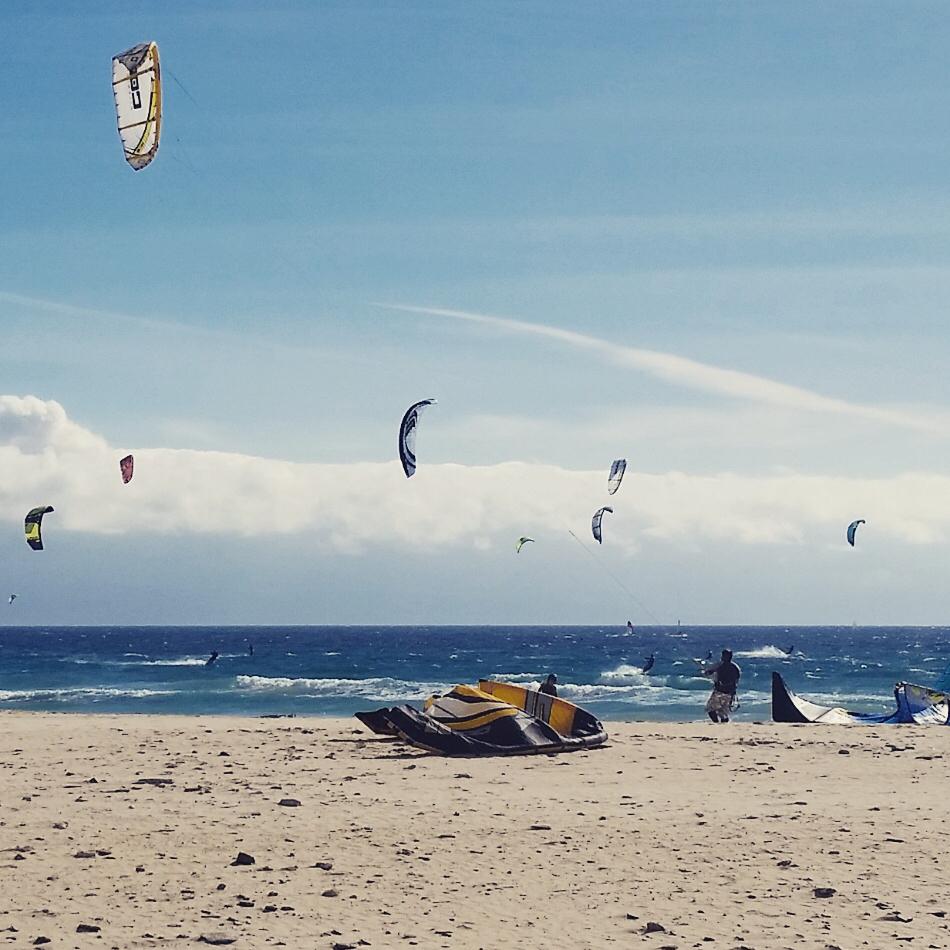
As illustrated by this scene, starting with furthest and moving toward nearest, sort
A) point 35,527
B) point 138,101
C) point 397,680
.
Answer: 1. point 397,680
2. point 35,527
3. point 138,101

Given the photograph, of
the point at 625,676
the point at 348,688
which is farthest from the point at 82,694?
the point at 625,676

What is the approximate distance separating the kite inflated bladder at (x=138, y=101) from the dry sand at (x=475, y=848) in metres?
6.13

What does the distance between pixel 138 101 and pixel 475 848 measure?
7736mm

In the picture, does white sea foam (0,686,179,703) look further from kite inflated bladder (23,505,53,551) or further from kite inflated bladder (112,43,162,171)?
kite inflated bladder (112,43,162,171)

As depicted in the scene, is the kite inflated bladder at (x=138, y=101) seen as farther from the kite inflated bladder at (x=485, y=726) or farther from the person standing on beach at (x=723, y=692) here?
the person standing on beach at (x=723, y=692)

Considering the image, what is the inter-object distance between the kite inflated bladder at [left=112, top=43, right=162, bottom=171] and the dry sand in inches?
241

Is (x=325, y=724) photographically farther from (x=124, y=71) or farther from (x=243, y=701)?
(x=243, y=701)

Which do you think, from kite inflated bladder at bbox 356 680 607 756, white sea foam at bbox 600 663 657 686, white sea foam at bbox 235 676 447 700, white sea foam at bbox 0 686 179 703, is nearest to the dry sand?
kite inflated bladder at bbox 356 680 607 756

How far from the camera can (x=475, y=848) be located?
9.26 meters

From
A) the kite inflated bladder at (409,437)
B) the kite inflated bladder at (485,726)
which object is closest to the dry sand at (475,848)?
the kite inflated bladder at (485,726)

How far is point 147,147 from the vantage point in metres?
12.0

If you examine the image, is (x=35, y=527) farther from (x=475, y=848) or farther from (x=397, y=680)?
(x=397, y=680)

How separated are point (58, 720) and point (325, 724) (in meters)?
5.32

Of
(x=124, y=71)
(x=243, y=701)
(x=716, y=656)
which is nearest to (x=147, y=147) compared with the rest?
(x=124, y=71)
